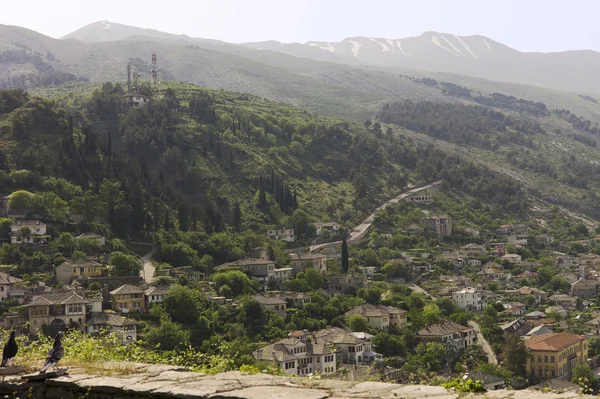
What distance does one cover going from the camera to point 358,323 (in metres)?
44.0

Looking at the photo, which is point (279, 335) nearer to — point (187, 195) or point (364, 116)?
point (187, 195)

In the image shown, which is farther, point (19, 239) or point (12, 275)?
point (19, 239)

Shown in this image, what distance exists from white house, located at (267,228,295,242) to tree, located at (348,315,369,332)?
19.8 m

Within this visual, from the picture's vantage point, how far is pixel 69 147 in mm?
61562

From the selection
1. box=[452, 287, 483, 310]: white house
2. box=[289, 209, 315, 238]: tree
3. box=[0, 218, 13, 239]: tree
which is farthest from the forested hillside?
box=[452, 287, 483, 310]: white house

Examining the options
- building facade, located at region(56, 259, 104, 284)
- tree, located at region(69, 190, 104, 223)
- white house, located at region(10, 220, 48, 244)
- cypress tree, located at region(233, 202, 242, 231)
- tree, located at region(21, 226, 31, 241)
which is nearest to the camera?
building facade, located at region(56, 259, 104, 284)

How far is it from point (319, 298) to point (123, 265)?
1144 cm

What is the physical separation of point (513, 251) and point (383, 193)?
1634 centimetres

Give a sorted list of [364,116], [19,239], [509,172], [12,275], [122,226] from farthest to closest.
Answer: [364,116]
[509,172]
[122,226]
[19,239]
[12,275]

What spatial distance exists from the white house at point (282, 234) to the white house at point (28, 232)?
19683 millimetres

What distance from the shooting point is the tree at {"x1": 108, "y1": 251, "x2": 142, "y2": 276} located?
45531 mm

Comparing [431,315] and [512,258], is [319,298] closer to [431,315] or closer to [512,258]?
[431,315]

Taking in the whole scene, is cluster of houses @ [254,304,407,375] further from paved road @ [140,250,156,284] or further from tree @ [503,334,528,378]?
paved road @ [140,250,156,284]

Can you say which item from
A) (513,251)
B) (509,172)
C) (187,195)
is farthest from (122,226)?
(509,172)
